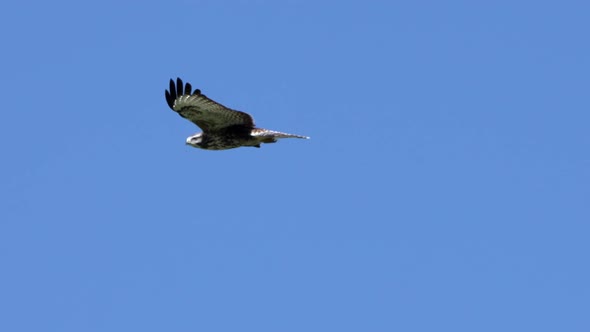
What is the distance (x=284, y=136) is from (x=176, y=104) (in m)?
2.27

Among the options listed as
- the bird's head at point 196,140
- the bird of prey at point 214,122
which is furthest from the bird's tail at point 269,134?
the bird's head at point 196,140

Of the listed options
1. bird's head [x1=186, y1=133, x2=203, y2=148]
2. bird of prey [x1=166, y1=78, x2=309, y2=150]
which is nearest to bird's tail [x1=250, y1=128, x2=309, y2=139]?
bird of prey [x1=166, y1=78, x2=309, y2=150]

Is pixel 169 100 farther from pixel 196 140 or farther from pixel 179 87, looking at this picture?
pixel 196 140

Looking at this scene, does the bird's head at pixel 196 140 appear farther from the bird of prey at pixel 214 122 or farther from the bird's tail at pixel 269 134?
the bird's tail at pixel 269 134

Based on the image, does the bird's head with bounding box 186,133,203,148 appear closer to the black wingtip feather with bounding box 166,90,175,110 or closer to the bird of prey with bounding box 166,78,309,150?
the bird of prey with bounding box 166,78,309,150

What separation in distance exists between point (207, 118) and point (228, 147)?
89 centimetres

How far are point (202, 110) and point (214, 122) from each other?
538 mm

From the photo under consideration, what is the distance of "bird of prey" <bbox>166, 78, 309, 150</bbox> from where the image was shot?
102 ft

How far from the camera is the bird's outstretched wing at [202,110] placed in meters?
31.2

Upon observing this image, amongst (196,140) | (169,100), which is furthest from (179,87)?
(196,140)

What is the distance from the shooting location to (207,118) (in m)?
31.9

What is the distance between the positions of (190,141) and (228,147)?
0.80 meters

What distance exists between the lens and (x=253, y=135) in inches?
1251

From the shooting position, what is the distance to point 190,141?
32531 millimetres
